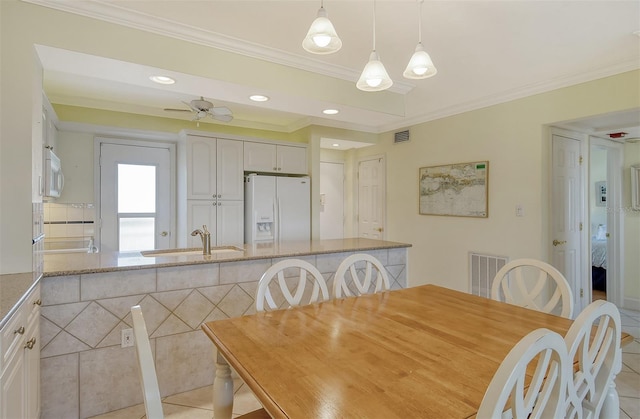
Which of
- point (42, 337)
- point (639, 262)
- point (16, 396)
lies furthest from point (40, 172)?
point (639, 262)

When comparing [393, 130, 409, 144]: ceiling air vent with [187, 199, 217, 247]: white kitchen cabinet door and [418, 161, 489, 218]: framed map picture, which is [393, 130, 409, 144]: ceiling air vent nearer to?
[418, 161, 489, 218]: framed map picture

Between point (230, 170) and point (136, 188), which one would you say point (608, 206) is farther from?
point (136, 188)

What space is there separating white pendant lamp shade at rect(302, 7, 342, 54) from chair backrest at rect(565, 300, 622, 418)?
1.39 metres

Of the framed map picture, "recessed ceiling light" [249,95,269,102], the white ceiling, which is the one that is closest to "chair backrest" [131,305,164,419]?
the white ceiling

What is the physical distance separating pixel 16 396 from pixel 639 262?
19.5 feet

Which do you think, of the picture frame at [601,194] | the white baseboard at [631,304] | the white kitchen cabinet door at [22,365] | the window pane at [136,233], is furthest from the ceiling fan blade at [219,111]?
the white baseboard at [631,304]

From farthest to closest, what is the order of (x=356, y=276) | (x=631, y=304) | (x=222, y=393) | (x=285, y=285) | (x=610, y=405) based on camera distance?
1. (x=631, y=304)
2. (x=356, y=276)
3. (x=285, y=285)
4. (x=222, y=393)
5. (x=610, y=405)

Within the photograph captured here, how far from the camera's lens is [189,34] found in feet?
7.70

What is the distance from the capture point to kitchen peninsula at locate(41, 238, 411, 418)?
1.97 meters

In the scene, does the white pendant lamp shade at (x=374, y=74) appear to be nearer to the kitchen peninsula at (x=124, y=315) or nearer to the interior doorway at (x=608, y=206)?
the kitchen peninsula at (x=124, y=315)

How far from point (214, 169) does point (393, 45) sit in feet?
8.27

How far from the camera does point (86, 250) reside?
3748 millimetres

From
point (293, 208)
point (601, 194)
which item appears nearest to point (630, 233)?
point (601, 194)

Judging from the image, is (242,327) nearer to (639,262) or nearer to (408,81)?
(408,81)
